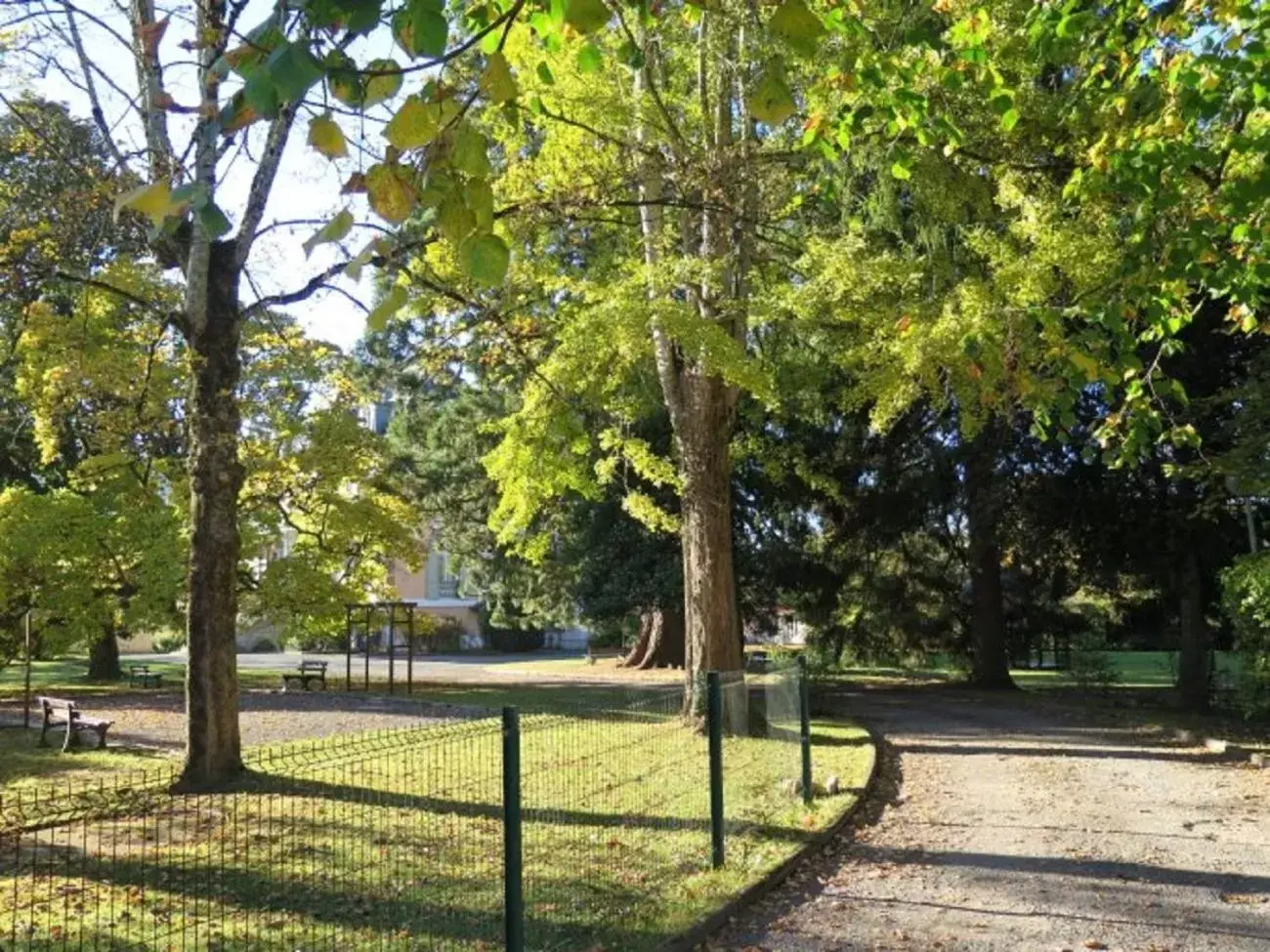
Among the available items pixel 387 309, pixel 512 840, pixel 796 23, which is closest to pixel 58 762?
pixel 512 840

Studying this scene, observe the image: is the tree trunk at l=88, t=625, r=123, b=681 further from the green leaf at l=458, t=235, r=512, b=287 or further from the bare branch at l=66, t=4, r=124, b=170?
the green leaf at l=458, t=235, r=512, b=287

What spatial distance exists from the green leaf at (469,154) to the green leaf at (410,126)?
18 cm

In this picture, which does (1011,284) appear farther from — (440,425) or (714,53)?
(440,425)

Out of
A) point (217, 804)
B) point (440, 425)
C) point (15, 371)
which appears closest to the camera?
point (217, 804)

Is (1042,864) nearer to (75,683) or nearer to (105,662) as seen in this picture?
(75,683)

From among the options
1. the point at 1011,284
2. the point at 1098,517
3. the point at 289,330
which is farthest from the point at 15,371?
the point at 1098,517

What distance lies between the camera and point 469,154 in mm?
3238

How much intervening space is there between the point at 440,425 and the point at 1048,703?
23395 millimetres

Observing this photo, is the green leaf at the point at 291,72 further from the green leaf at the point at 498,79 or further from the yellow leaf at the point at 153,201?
the green leaf at the point at 498,79

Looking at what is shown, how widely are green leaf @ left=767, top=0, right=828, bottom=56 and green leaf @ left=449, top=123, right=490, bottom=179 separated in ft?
3.10

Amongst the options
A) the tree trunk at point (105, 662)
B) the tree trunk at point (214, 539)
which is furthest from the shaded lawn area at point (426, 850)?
the tree trunk at point (105, 662)

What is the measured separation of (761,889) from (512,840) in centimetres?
283

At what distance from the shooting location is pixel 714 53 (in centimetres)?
1366

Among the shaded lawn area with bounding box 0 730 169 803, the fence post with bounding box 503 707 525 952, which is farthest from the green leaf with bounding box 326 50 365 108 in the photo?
the shaded lawn area with bounding box 0 730 169 803
